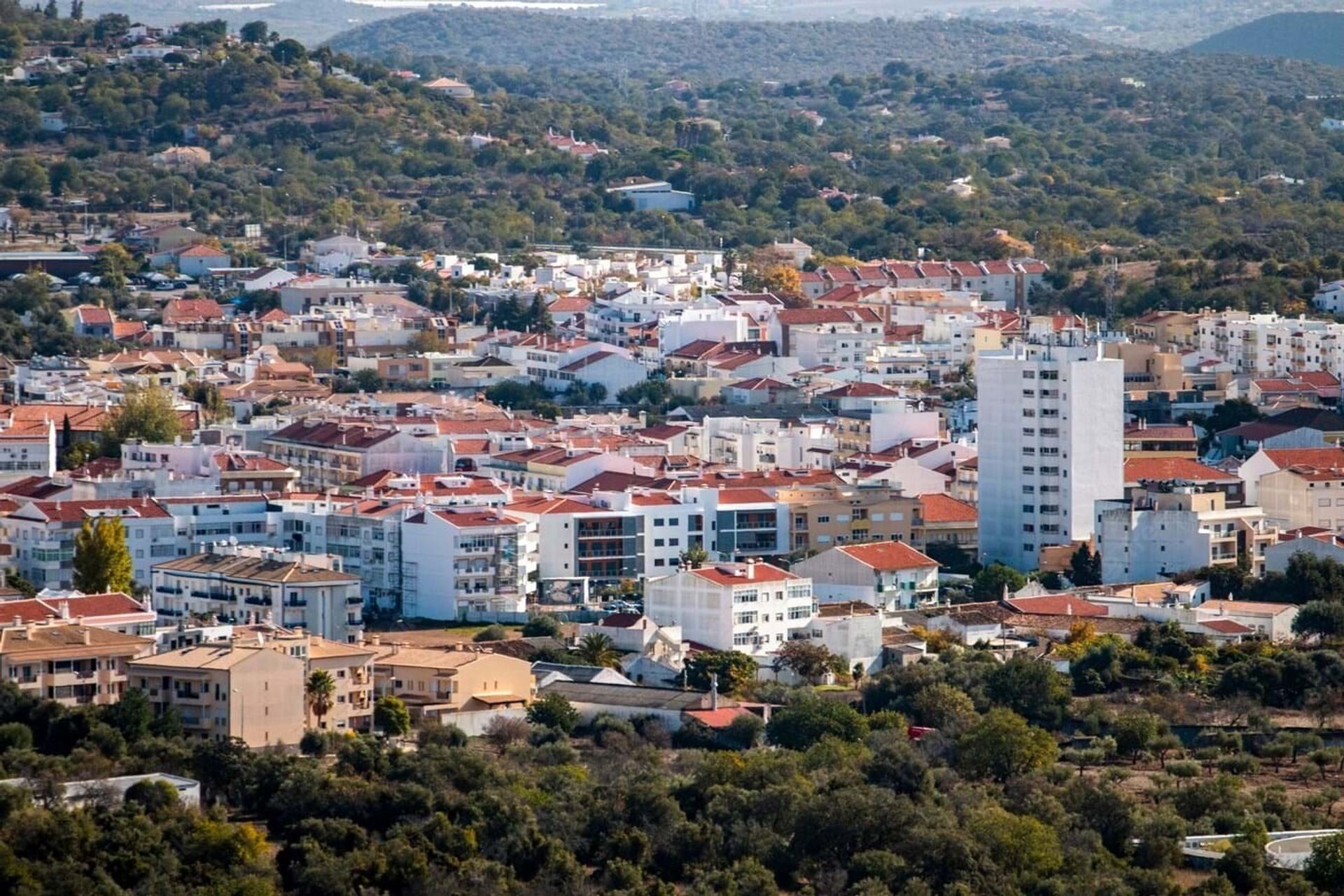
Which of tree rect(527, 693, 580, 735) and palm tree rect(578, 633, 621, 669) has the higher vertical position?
palm tree rect(578, 633, 621, 669)

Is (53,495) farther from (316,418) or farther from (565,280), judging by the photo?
(565,280)

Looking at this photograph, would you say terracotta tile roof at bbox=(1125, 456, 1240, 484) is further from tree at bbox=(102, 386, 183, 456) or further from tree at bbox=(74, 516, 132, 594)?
tree at bbox=(74, 516, 132, 594)

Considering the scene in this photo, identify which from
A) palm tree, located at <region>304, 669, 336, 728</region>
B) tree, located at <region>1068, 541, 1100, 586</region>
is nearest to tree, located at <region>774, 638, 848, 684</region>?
palm tree, located at <region>304, 669, 336, 728</region>

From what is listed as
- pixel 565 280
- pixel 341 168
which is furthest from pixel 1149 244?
pixel 341 168

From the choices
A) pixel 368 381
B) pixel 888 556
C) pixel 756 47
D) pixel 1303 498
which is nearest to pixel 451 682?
pixel 888 556

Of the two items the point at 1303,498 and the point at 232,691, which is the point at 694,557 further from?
the point at 232,691

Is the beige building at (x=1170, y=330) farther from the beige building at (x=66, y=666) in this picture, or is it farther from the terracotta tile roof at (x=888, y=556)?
the beige building at (x=66, y=666)

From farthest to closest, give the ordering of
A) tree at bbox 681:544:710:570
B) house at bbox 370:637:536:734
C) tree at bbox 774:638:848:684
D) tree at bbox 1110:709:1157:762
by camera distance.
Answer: tree at bbox 681:544:710:570, tree at bbox 774:638:848:684, house at bbox 370:637:536:734, tree at bbox 1110:709:1157:762
